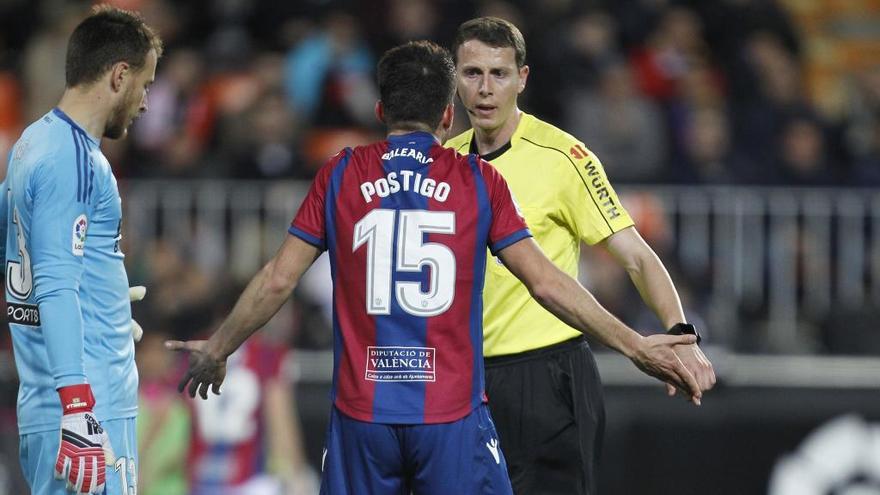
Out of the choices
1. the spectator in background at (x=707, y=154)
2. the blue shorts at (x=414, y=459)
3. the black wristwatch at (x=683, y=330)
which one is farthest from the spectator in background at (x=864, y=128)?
the blue shorts at (x=414, y=459)

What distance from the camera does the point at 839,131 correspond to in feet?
42.5

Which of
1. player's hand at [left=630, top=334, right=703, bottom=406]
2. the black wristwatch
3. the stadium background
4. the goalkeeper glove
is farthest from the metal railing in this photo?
player's hand at [left=630, top=334, right=703, bottom=406]

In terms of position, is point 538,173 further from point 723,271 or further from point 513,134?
point 723,271

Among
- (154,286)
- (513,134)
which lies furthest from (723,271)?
(513,134)

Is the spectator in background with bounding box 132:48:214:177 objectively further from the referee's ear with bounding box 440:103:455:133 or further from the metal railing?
the referee's ear with bounding box 440:103:455:133

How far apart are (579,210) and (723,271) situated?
5.40 metres

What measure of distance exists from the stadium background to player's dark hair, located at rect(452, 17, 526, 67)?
15.4 feet

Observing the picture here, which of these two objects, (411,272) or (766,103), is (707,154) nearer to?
(766,103)

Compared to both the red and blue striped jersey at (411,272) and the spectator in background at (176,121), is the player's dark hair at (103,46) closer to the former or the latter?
the red and blue striped jersey at (411,272)

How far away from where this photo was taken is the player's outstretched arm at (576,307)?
5.57 m

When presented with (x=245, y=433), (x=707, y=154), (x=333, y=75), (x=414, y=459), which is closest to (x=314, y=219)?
(x=414, y=459)

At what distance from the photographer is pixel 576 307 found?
5578 mm

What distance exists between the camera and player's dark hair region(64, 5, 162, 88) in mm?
5629

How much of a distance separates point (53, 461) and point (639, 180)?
281 inches
